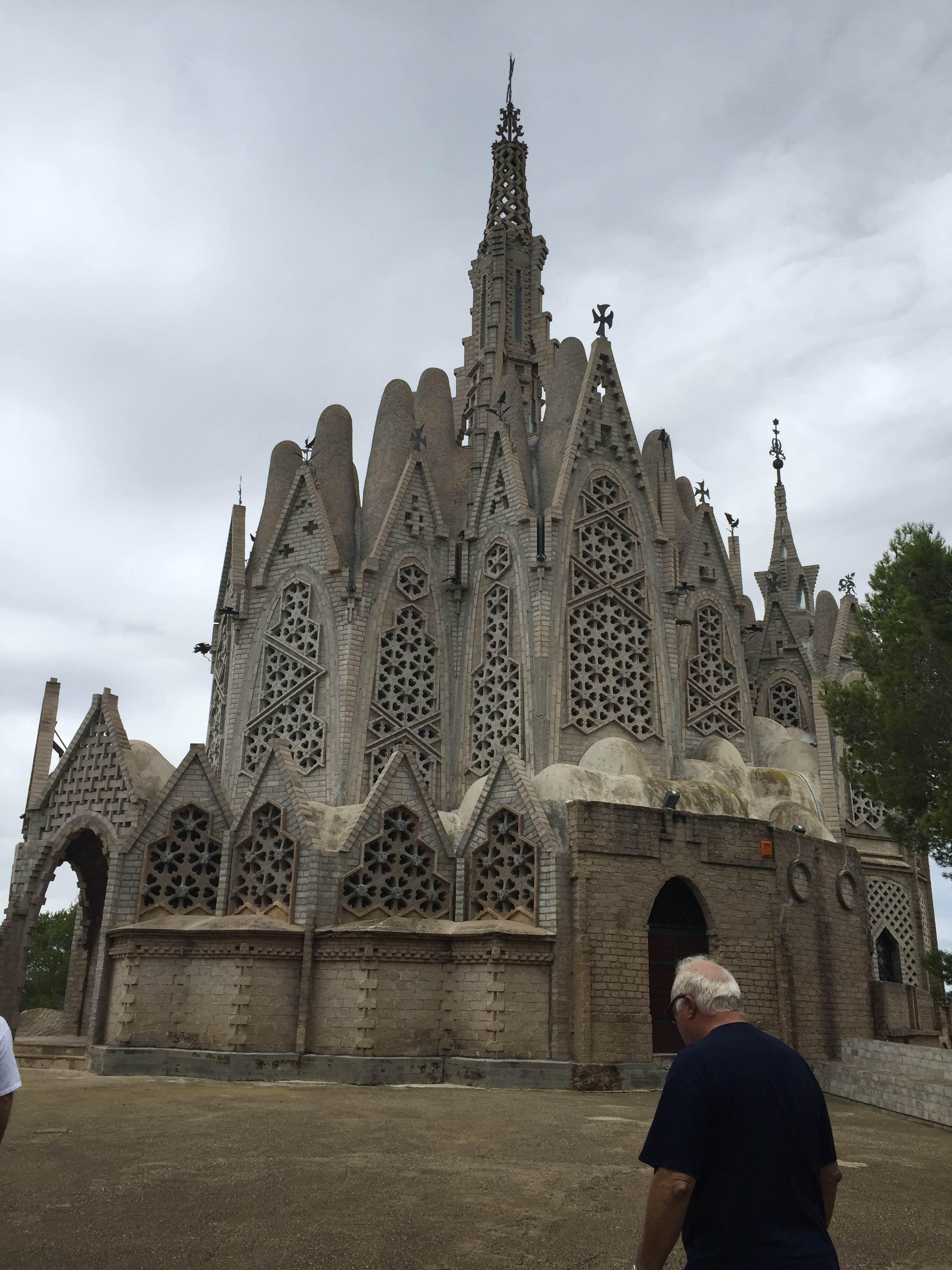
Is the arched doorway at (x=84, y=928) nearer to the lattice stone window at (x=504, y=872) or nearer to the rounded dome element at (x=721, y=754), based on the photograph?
the lattice stone window at (x=504, y=872)

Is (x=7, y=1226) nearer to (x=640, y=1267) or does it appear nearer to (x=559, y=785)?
(x=640, y=1267)

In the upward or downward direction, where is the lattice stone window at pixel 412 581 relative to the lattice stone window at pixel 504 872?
upward

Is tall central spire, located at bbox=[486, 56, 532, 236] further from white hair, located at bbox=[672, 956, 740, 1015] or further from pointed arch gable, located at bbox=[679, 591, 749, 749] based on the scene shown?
white hair, located at bbox=[672, 956, 740, 1015]

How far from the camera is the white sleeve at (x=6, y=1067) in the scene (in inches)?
172

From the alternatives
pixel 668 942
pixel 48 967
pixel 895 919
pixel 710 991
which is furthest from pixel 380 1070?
pixel 48 967

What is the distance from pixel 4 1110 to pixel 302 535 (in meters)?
20.8

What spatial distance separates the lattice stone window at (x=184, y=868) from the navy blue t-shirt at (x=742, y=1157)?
16.6 m

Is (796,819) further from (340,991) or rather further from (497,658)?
(340,991)

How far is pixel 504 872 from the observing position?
1833 cm

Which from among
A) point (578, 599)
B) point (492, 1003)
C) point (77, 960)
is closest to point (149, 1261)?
point (492, 1003)

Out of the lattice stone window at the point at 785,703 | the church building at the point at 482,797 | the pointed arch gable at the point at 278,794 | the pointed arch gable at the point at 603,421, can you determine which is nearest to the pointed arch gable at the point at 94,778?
the church building at the point at 482,797

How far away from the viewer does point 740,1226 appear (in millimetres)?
3074

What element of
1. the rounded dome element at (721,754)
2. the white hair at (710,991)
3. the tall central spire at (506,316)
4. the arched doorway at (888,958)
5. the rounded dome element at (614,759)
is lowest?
the white hair at (710,991)

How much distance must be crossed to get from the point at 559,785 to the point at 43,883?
9822 millimetres
